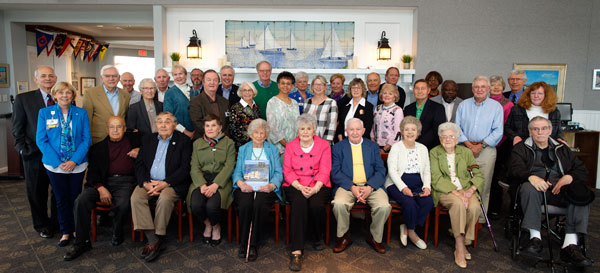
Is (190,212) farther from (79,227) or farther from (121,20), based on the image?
(121,20)

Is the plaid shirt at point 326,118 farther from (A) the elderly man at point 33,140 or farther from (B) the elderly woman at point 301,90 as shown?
(A) the elderly man at point 33,140

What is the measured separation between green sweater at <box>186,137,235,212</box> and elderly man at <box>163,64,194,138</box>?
0.49 m

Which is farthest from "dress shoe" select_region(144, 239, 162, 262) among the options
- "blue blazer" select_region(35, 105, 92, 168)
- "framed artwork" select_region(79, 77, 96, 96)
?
"framed artwork" select_region(79, 77, 96, 96)

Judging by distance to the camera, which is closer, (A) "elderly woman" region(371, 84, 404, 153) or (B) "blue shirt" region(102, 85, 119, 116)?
(B) "blue shirt" region(102, 85, 119, 116)

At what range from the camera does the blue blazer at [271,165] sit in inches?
132

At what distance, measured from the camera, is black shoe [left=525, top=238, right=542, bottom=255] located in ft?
9.69

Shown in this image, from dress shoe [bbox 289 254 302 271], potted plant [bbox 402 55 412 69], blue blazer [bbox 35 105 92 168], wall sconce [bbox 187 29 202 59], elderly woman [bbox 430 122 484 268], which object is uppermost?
wall sconce [bbox 187 29 202 59]

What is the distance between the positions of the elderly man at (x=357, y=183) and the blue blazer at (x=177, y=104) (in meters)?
1.62

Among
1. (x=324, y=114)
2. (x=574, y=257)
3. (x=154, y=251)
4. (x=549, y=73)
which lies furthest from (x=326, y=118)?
(x=549, y=73)

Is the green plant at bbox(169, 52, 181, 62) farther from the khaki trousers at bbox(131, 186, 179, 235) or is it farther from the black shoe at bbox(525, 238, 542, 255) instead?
the black shoe at bbox(525, 238, 542, 255)

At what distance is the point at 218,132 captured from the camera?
342 cm

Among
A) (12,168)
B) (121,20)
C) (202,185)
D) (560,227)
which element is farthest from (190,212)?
(121,20)

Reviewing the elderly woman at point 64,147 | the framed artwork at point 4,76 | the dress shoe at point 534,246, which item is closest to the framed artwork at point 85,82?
the framed artwork at point 4,76

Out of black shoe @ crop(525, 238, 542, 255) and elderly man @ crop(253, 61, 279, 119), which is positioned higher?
elderly man @ crop(253, 61, 279, 119)
